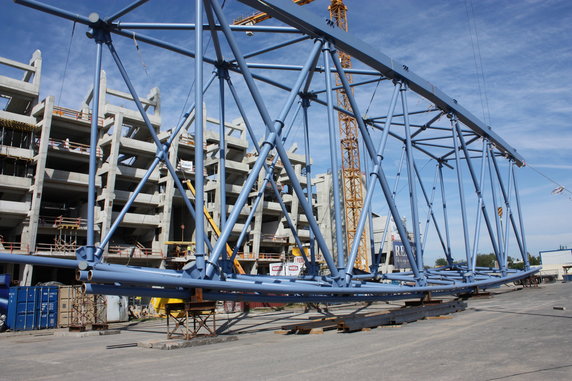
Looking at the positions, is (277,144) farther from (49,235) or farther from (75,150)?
(49,235)

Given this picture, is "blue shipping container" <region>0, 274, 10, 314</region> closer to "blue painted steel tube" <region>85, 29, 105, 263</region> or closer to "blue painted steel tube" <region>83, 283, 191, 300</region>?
"blue painted steel tube" <region>85, 29, 105, 263</region>

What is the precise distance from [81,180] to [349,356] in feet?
139

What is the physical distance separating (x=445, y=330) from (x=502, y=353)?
5.01m

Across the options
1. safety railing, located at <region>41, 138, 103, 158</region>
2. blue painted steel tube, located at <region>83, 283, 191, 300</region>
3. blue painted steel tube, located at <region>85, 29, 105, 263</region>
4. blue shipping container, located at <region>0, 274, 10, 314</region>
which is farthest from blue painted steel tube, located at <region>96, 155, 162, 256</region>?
safety railing, located at <region>41, 138, 103, 158</region>

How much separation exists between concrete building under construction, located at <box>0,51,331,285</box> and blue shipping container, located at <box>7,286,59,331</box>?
1139 cm

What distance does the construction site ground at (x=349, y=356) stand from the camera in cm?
839

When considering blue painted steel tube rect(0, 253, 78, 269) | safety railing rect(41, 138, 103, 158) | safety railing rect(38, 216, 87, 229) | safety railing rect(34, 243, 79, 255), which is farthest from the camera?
safety railing rect(38, 216, 87, 229)

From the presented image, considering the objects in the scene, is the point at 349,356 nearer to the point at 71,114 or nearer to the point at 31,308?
the point at 31,308

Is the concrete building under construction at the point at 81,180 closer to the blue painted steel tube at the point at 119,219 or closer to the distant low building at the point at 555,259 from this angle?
the blue painted steel tube at the point at 119,219

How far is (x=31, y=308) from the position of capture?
2784cm

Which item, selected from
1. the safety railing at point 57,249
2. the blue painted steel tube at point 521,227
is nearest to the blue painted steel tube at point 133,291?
the blue painted steel tube at point 521,227

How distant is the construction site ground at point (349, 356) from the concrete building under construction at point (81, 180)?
2793cm

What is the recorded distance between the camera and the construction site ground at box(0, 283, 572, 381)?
8391 mm

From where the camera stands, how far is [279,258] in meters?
62.7
